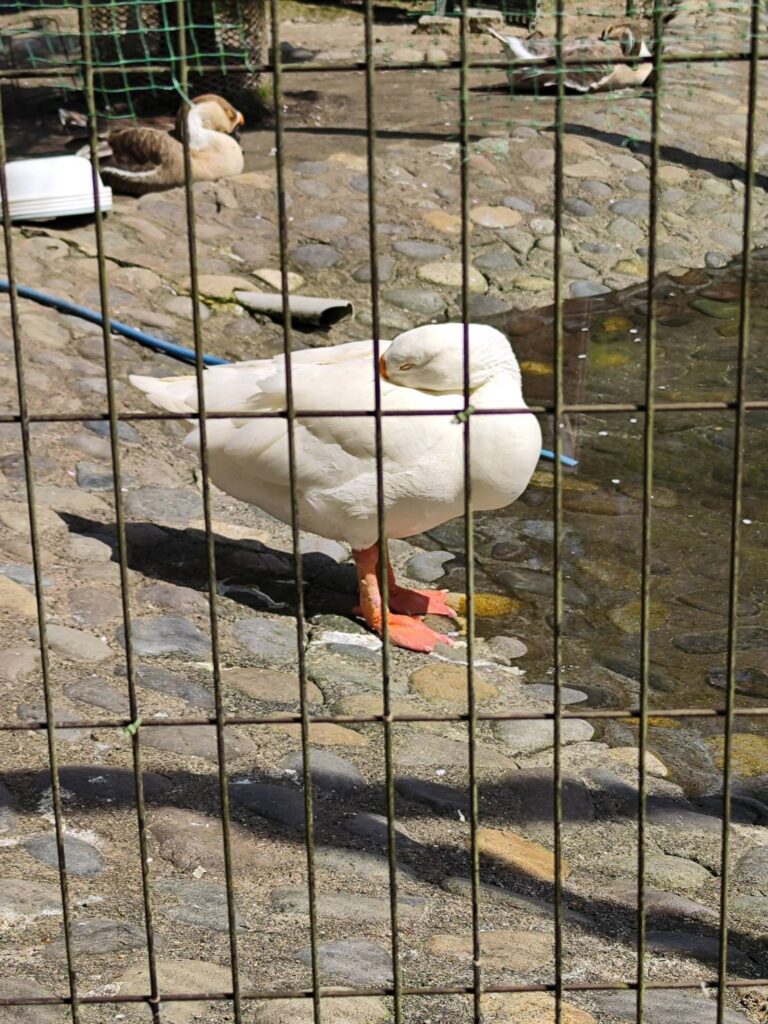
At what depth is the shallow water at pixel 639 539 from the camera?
483 cm

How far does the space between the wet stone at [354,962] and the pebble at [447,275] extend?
5774 mm

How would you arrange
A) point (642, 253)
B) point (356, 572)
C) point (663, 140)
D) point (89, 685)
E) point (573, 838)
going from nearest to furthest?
point (573, 838) < point (89, 685) < point (356, 572) < point (642, 253) < point (663, 140)

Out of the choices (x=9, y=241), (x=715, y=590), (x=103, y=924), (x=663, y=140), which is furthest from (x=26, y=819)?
(x=663, y=140)

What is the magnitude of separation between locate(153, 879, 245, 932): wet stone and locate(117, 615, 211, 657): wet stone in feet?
4.41

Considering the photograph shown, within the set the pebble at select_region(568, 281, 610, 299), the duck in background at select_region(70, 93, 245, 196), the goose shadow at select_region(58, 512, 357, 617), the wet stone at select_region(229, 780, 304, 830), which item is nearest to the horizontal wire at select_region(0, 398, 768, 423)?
the wet stone at select_region(229, 780, 304, 830)

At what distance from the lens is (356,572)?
538 cm

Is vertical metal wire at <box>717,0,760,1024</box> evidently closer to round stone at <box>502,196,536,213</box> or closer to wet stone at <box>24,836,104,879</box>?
wet stone at <box>24,836,104,879</box>

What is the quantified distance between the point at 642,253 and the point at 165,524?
4517mm

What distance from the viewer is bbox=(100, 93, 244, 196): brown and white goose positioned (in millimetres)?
8844

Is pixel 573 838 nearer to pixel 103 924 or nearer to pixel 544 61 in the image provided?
pixel 103 924

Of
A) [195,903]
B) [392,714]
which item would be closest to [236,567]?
[195,903]

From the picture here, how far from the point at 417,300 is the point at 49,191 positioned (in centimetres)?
210

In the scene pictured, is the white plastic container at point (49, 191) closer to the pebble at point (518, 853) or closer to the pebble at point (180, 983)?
the pebble at point (518, 853)

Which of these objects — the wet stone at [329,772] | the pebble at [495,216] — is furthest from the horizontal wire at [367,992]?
the pebble at [495,216]
